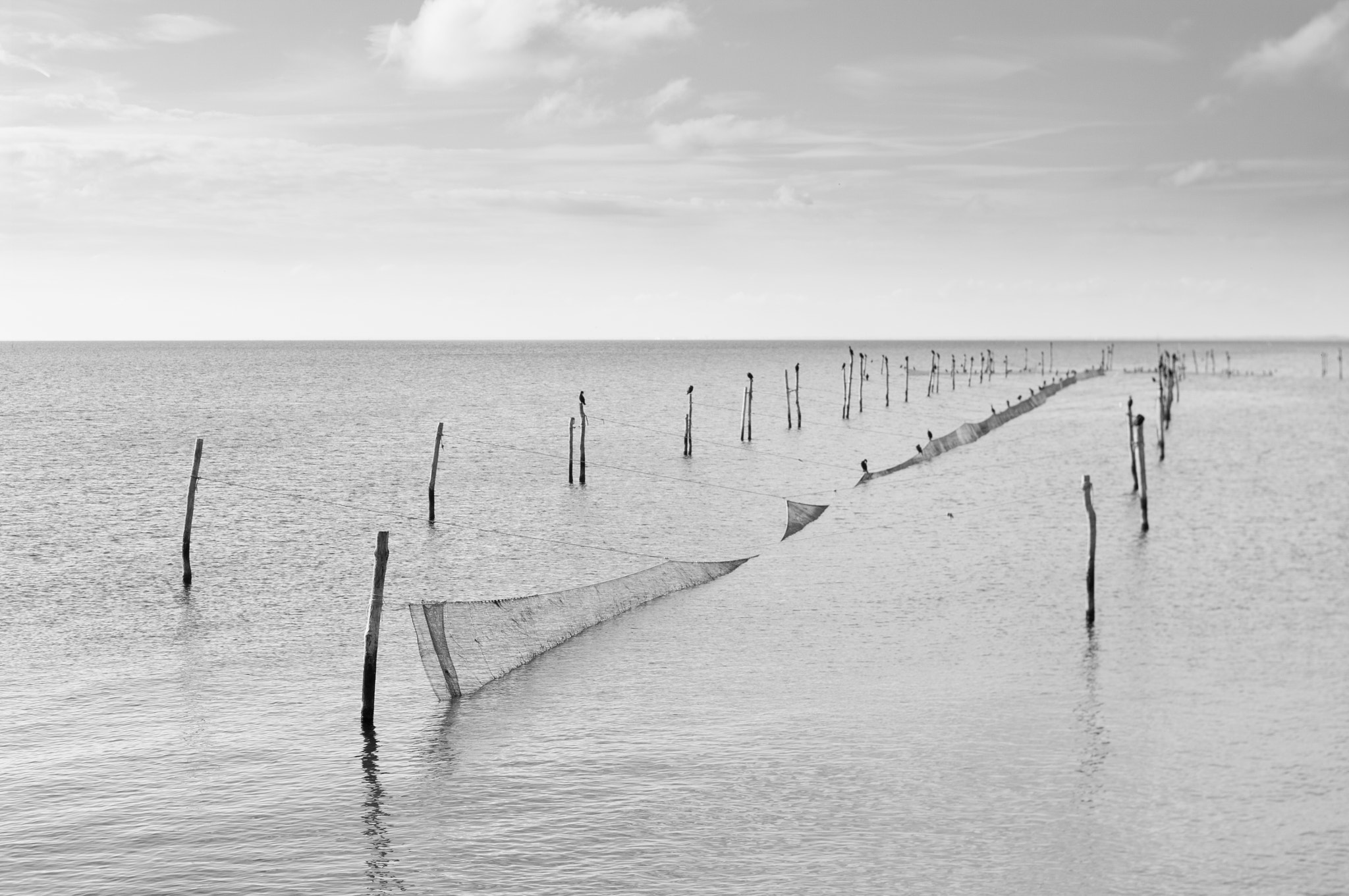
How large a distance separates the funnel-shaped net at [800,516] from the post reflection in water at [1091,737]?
44.1 ft

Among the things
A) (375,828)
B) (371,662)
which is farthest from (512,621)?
(375,828)

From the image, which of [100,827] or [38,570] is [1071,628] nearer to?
[100,827]

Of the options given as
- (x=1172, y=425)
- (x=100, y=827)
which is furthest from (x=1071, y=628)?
(x=1172, y=425)

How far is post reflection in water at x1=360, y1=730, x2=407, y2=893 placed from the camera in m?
13.0

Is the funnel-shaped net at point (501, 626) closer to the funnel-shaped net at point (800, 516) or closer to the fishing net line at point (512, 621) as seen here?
the fishing net line at point (512, 621)

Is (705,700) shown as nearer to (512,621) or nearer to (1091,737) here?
(512,621)

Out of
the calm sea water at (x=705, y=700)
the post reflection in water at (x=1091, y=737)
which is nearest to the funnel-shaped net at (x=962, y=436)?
the calm sea water at (x=705, y=700)

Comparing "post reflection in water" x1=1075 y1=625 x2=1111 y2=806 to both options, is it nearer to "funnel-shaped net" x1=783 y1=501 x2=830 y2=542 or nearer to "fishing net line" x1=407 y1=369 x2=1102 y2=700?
"fishing net line" x1=407 y1=369 x2=1102 y2=700

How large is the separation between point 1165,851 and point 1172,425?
60908mm

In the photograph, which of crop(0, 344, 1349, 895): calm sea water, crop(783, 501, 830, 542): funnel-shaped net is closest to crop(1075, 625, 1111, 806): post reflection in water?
crop(0, 344, 1349, 895): calm sea water

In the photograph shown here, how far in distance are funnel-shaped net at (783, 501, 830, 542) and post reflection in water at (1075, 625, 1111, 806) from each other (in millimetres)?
13446

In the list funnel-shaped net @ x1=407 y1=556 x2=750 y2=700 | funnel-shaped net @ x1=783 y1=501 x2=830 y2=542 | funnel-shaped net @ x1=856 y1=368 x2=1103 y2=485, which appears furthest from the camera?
funnel-shaped net @ x1=856 y1=368 x2=1103 y2=485

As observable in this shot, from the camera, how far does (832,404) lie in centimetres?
9862

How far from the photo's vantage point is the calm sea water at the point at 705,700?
1361 centimetres
